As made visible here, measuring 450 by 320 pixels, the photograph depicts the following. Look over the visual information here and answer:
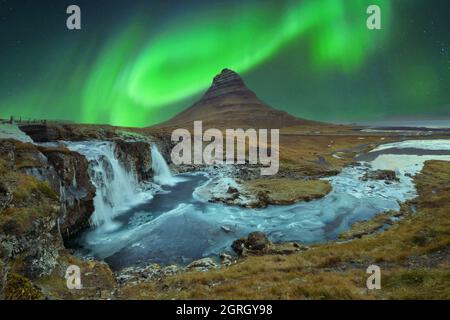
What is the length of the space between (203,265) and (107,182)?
23.5 metres

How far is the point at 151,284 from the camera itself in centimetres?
1864

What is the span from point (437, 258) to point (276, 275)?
33.2 feet

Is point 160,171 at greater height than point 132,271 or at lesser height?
greater

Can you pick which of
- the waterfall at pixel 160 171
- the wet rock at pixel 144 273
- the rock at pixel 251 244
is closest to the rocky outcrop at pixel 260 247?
the rock at pixel 251 244

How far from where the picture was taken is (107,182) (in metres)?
41.4

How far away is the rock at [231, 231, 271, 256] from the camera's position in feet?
87.1

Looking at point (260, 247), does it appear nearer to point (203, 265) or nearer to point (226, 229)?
point (203, 265)

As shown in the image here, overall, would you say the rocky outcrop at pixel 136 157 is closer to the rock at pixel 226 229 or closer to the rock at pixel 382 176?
the rock at pixel 226 229

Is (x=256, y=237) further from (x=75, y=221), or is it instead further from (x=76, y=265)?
(x=75, y=221)

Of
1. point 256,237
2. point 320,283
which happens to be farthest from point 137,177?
point 320,283
